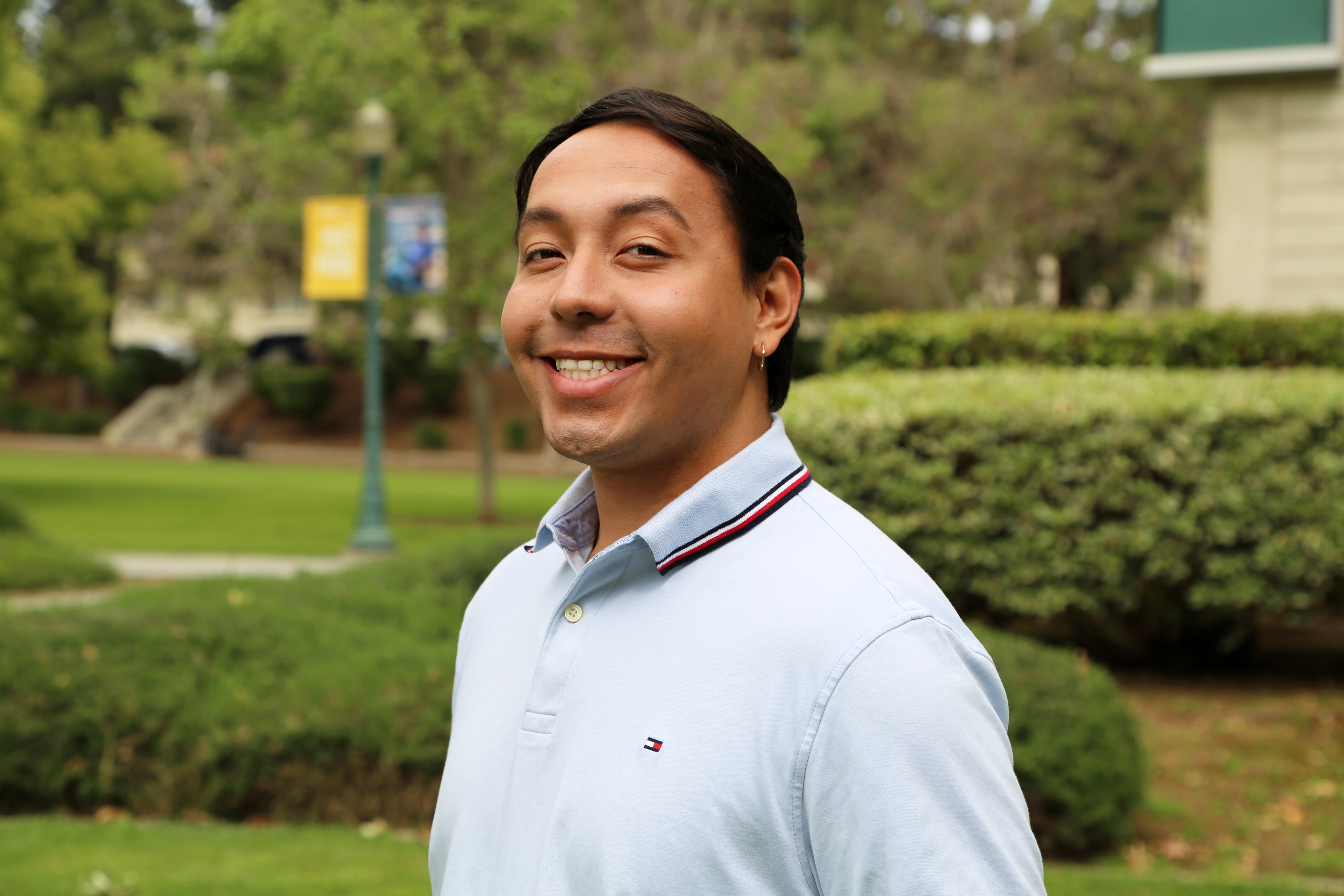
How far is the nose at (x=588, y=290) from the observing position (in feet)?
5.26

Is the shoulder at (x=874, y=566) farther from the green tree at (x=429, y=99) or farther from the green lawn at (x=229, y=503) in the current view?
the green tree at (x=429, y=99)

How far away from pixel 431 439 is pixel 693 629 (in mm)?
39262

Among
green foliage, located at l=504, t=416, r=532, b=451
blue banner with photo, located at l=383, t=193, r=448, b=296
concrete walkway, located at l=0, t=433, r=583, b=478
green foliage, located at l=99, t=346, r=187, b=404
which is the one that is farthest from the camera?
green foliage, located at l=99, t=346, r=187, b=404

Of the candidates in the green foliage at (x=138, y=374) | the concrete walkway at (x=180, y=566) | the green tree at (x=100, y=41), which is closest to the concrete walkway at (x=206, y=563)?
the concrete walkway at (x=180, y=566)

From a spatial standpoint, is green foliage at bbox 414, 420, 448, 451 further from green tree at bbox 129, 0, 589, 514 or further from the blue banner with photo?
the blue banner with photo

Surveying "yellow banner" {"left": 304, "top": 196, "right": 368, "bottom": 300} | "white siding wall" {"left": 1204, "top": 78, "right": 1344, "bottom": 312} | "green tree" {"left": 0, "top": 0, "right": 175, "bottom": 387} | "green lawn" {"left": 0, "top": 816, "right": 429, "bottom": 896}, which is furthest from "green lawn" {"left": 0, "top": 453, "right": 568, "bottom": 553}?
"green lawn" {"left": 0, "top": 816, "right": 429, "bottom": 896}

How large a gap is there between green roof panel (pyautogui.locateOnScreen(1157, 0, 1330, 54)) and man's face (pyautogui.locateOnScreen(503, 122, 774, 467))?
1408 centimetres

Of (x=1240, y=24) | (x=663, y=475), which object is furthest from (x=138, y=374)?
(x=663, y=475)

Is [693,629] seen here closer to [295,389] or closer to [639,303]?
[639,303]

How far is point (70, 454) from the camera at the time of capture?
36469 mm

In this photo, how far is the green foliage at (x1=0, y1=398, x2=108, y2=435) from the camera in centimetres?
4253

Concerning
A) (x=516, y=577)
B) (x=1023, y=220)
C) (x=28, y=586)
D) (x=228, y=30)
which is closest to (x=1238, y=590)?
(x=516, y=577)

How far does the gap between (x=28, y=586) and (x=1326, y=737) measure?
34.6 feet

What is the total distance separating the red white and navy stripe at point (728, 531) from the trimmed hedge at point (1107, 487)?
7007mm
